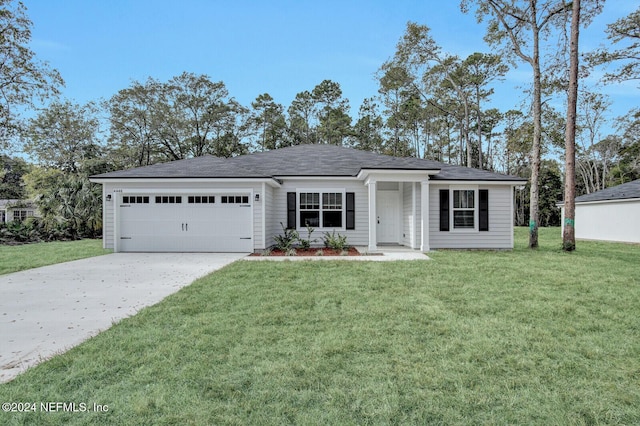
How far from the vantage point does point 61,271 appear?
25.0ft

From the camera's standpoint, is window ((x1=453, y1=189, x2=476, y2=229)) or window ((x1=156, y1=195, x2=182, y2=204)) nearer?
window ((x1=156, y1=195, x2=182, y2=204))

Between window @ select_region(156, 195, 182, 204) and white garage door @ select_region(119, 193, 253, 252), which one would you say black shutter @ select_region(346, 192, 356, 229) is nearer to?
white garage door @ select_region(119, 193, 253, 252)

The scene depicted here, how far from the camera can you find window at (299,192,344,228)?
12.3 meters

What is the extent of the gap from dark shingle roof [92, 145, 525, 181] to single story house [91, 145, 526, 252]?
0.04 meters

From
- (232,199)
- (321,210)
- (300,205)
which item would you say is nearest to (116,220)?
(232,199)

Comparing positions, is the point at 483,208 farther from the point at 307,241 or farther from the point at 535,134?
the point at 307,241

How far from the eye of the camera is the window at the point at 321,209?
12.3 m

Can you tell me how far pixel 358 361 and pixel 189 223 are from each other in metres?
9.29

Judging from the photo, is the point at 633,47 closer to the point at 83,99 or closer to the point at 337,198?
the point at 337,198

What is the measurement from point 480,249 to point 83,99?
27345 millimetres

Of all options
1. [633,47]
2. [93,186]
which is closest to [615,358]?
[633,47]

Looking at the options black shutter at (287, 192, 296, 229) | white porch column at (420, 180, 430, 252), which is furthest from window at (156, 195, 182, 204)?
white porch column at (420, 180, 430, 252)

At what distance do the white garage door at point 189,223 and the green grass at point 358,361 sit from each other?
5.49m

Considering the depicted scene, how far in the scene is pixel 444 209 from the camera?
38.3 feet
